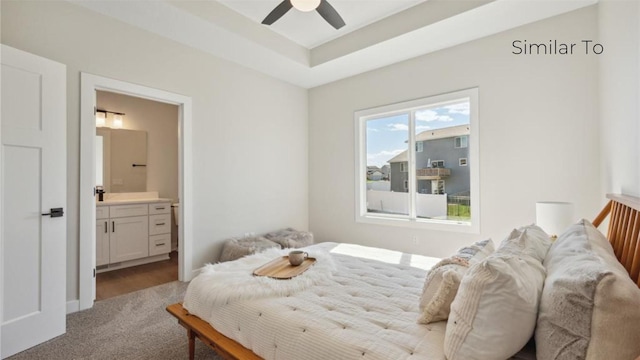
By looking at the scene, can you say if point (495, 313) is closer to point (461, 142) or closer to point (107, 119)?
point (461, 142)

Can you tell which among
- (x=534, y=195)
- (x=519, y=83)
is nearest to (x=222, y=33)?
(x=519, y=83)

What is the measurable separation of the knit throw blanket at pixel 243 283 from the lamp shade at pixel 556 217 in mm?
1786

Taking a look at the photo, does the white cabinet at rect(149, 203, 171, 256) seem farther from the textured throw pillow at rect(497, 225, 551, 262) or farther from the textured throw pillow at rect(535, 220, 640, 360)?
the textured throw pillow at rect(535, 220, 640, 360)

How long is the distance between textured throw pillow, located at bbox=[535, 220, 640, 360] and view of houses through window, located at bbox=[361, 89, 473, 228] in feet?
8.97

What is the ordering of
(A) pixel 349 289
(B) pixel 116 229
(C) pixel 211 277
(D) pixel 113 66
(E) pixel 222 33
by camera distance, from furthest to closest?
(B) pixel 116 229 → (E) pixel 222 33 → (D) pixel 113 66 → (C) pixel 211 277 → (A) pixel 349 289

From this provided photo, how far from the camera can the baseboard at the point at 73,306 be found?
8.65 ft

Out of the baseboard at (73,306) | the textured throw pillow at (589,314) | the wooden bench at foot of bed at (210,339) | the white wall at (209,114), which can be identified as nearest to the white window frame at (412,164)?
the white wall at (209,114)

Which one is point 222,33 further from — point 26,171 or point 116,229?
point 116,229

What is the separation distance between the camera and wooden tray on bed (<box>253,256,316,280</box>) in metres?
1.91

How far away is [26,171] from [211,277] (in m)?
1.63

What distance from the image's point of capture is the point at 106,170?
456 centimetres

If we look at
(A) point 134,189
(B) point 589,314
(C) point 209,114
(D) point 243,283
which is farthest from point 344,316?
(A) point 134,189

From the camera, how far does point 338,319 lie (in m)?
1.39

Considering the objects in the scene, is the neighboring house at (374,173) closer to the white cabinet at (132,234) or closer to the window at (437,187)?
the window at (437,187)
